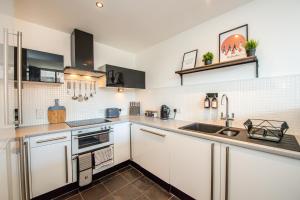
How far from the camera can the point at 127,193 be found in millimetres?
1704

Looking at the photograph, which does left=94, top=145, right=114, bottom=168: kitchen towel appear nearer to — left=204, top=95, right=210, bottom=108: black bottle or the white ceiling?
left=204, top=95, right=210, bottom=108: black bottle

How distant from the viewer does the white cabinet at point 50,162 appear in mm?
1457

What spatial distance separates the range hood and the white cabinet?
1.02 meters

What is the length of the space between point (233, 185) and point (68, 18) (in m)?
2.78

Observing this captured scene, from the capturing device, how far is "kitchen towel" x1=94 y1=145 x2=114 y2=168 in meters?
1.91

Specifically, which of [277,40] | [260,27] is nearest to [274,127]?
[277,40]

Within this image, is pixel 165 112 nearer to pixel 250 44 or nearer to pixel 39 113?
pixel 250 44

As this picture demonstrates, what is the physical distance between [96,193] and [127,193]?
1.37 feet

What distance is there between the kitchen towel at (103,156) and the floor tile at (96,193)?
28 cm

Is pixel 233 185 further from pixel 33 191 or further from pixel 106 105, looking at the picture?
pixel 106 105

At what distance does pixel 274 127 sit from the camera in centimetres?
135

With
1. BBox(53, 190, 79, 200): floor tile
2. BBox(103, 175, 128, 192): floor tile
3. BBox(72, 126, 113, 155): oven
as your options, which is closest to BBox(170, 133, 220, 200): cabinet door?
BBox(103, 175, 128, 192): floor tile

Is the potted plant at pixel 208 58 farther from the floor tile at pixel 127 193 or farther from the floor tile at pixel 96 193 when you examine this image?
the floor tile at pixel 96 193

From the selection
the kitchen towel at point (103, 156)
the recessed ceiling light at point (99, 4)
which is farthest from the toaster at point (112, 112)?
the recessed ceiling light at point (99, 4)
